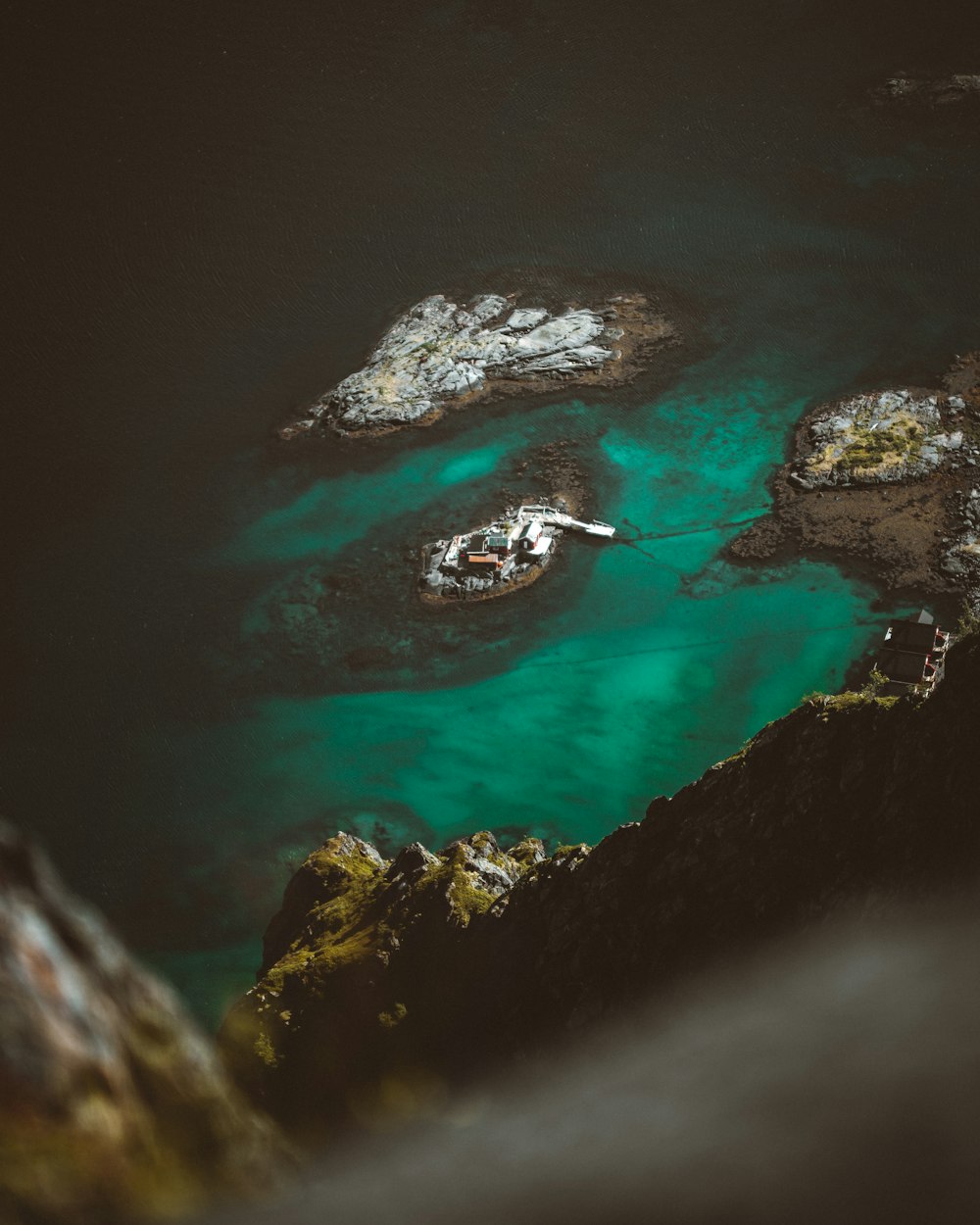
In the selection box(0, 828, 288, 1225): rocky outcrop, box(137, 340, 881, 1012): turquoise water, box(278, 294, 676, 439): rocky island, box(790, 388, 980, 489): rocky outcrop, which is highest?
box(0, 828, 288, 1225): rocky outcrop

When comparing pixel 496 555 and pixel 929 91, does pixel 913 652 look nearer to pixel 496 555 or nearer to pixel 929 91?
pixel 496 555

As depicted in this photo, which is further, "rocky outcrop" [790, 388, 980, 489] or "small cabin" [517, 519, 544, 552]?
"rocky outcrop" [790, 388, 980, 489]

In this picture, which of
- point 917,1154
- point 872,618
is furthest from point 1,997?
point 872,618

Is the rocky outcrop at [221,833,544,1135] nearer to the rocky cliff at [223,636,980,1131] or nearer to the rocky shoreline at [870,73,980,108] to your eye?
the rocky cliff at [223,636,980,1131]

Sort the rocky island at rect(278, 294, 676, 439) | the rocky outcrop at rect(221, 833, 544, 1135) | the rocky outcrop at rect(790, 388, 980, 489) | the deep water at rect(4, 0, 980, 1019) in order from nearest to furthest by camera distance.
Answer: the rocky outcrop at rect(221, 833, 544, 1135) < the deep water at rect(4, 0, 980, 1019) < the rocky outcrop at rect(790, 388, 980, 489) < the rocky island at rect(278, 294, 676, 439)

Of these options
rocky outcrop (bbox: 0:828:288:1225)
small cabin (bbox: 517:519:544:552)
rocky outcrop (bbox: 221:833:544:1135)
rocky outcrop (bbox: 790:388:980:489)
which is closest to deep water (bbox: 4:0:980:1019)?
small cabin (bbox: 517:519:544:552)
